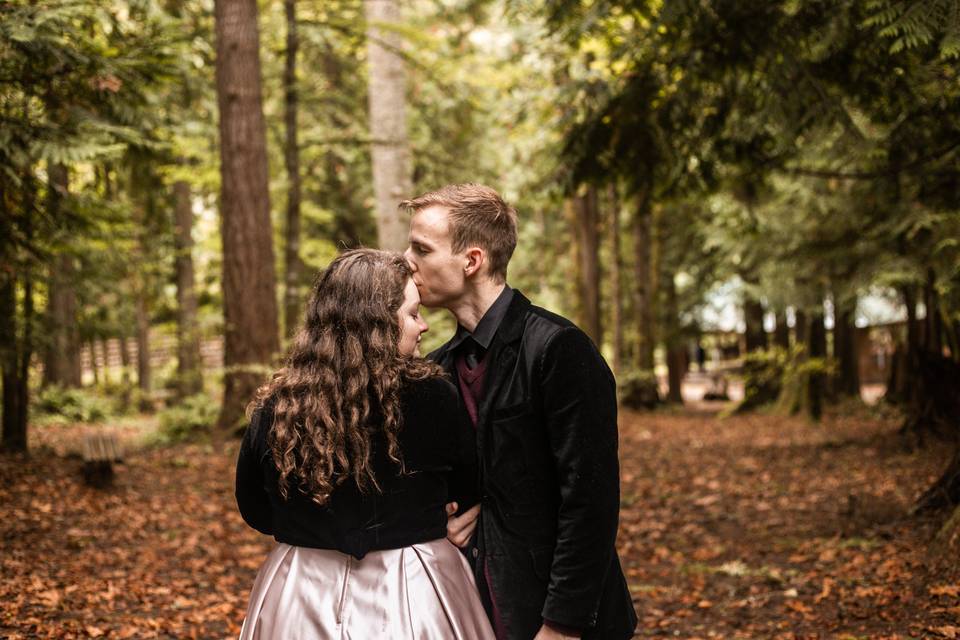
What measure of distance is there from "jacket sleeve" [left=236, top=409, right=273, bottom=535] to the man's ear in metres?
0.86

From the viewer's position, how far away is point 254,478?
301 centimetres

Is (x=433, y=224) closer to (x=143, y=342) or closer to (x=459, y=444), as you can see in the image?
(x=459, y=444)

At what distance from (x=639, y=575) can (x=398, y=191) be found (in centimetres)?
657

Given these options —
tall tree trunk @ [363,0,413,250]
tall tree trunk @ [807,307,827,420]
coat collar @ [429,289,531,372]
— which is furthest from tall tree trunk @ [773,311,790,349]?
coat collar @ [429,289,531,372]

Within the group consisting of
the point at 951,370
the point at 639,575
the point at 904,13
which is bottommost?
the point at 639,575

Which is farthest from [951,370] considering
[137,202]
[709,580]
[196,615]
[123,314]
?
[123,314]

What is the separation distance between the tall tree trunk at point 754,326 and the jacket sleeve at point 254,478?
68.1 ft

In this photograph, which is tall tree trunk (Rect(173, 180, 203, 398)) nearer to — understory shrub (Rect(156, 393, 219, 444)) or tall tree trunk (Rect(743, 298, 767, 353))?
understory shrub (Rect(156, 393, 219, 444))

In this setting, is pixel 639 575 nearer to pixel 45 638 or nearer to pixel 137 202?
pixel 45 638

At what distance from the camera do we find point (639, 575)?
24.2ft

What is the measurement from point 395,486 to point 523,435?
46 cm

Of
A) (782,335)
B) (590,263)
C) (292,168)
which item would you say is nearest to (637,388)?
(590,263)

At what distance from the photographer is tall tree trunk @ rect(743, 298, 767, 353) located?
22562 mm

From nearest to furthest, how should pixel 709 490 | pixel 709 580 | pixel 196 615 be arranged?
pixel 196 615
pixel 709 580
pixel 709 490
